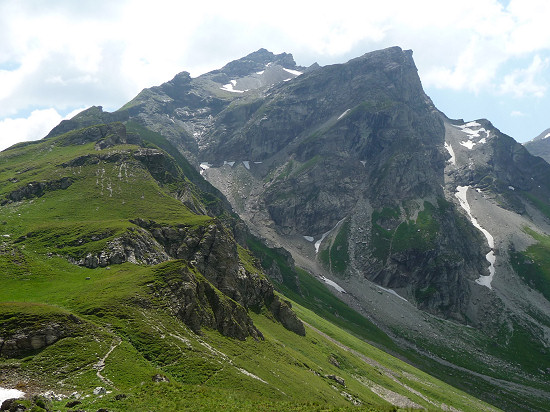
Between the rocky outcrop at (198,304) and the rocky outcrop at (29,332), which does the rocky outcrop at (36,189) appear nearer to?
the rocky outcrop at (198,304)

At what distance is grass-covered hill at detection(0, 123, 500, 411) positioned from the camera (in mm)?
33812

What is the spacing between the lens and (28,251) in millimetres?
78062

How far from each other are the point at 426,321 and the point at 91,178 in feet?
579

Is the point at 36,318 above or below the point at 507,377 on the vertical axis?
above

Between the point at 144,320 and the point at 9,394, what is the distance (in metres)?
17.4

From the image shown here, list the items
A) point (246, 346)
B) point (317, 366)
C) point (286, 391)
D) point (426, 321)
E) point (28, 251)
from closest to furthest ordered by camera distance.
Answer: point (286, 391) < point (246, 346) < point (317, 366) < point (28, 251) < point (426, 321)

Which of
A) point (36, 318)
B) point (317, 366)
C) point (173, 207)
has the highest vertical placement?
point (173, 207)

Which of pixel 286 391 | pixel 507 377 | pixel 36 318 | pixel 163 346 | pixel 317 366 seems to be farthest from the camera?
pixel 507 377

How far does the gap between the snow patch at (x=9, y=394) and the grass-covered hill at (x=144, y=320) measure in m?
0.92

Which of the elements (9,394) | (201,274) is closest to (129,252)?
(201,274)

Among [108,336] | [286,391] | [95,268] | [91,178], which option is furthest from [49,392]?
[91,178]

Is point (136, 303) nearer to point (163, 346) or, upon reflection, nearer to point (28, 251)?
point (163, 346)

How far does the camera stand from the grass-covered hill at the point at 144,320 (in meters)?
33.8

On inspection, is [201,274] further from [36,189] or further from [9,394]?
[36,189]
